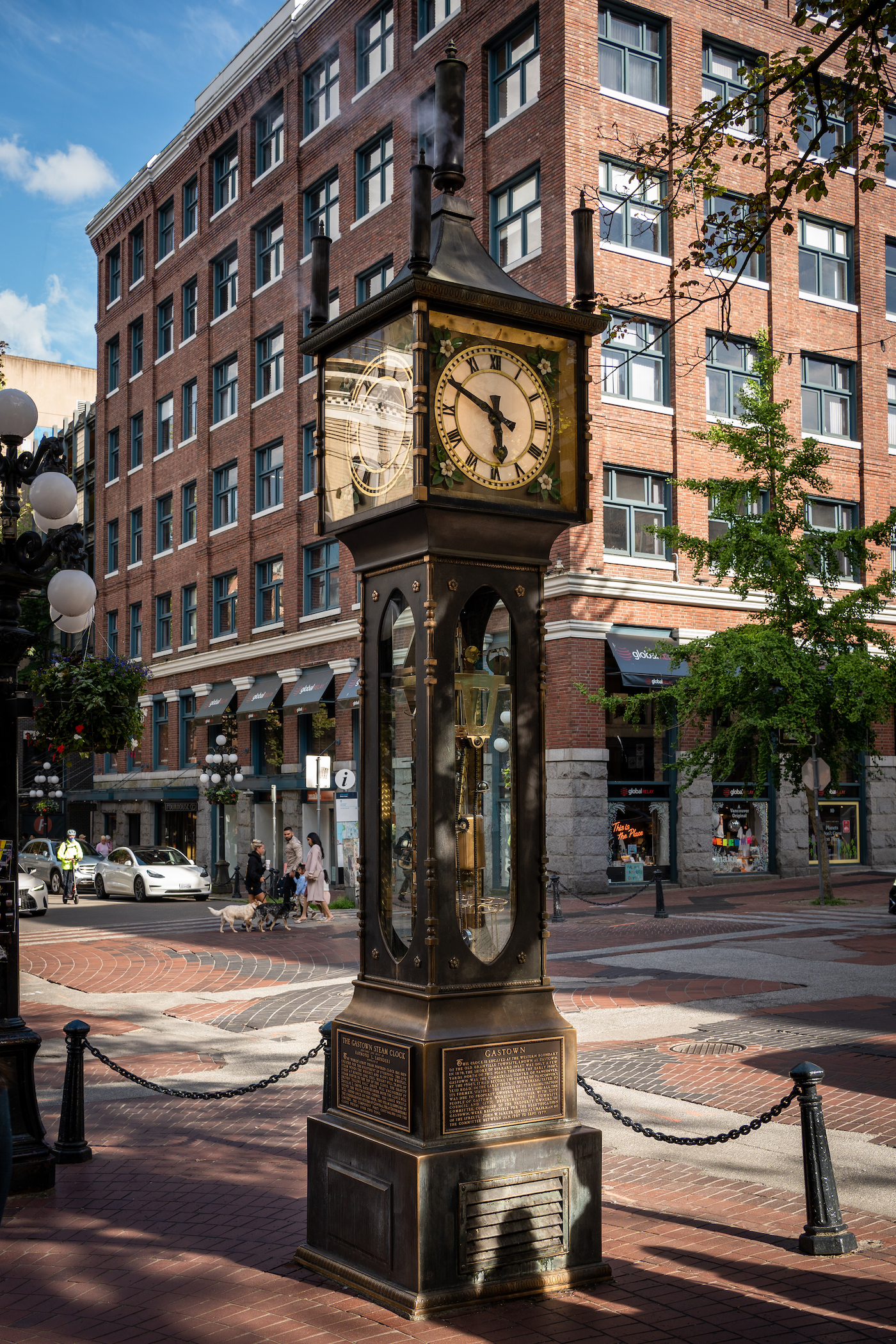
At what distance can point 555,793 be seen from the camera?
26.5 meters

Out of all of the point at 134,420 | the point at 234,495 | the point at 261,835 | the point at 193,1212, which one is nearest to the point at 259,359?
the point at 234,495

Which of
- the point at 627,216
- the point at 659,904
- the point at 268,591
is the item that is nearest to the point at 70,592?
the point at 659,904

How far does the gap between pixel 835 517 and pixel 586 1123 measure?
25778 mm

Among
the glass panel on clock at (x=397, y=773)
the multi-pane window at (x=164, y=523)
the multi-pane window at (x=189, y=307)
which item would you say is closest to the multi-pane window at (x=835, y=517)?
the multi-pane window at (x=189, y=307)

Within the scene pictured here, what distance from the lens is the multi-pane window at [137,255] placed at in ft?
156

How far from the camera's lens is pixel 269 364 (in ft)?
125

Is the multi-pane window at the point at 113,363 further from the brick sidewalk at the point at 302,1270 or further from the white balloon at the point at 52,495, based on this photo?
the brick sidewalk at the point at 302,1270

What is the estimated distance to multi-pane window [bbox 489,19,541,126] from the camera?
2770cm

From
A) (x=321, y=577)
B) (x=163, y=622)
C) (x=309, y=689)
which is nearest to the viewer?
(x=309, y=689)

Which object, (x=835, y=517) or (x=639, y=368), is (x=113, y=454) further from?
(x=835, y=517)

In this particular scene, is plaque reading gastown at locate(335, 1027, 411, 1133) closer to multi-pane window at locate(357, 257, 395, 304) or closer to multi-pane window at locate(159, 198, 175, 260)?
multi-pane window at locate(357, 257, 395, 304)

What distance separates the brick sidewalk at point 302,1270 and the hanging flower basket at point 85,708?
805 cm

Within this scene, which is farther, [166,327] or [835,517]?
[166,327]

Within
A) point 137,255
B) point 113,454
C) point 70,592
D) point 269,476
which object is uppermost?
point 137,255
